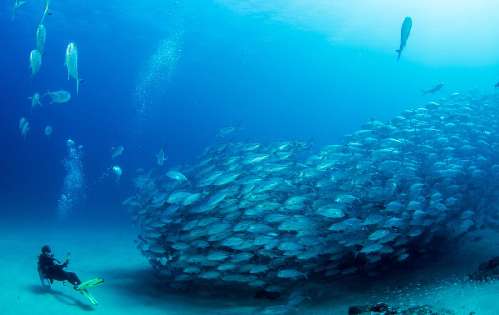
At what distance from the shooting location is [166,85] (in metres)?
77.9

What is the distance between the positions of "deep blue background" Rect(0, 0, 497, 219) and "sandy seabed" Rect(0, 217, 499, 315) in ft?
27.4

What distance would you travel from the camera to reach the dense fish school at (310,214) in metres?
8.53

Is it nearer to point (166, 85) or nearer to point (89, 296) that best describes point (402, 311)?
point (89, 296)

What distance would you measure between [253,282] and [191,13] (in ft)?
99.5

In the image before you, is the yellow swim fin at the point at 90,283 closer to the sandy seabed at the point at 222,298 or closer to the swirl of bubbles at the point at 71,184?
the sandy seabed at the point at 222,298

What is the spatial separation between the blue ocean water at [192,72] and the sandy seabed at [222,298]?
18.2 ft

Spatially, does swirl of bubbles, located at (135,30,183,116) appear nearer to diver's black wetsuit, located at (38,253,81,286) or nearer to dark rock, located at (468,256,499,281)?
diver's black wetsuit, located at (38,253,81,286)

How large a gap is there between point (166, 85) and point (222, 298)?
237 ft

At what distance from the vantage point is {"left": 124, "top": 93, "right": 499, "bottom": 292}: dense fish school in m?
8.53

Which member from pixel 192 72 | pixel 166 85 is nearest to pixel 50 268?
pixel 192 72

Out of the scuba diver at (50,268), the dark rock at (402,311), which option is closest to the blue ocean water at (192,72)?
the scuba diver at (50,268)

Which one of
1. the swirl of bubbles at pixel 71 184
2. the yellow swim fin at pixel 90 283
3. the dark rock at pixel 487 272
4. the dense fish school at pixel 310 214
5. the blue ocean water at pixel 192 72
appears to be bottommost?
the yellow swim fin at pixel 90 283

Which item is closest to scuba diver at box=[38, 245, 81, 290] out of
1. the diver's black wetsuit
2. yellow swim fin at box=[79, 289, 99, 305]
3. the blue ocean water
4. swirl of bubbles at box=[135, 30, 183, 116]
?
the diver's black wetsuit

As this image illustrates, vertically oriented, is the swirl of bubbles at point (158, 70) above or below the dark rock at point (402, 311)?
above
